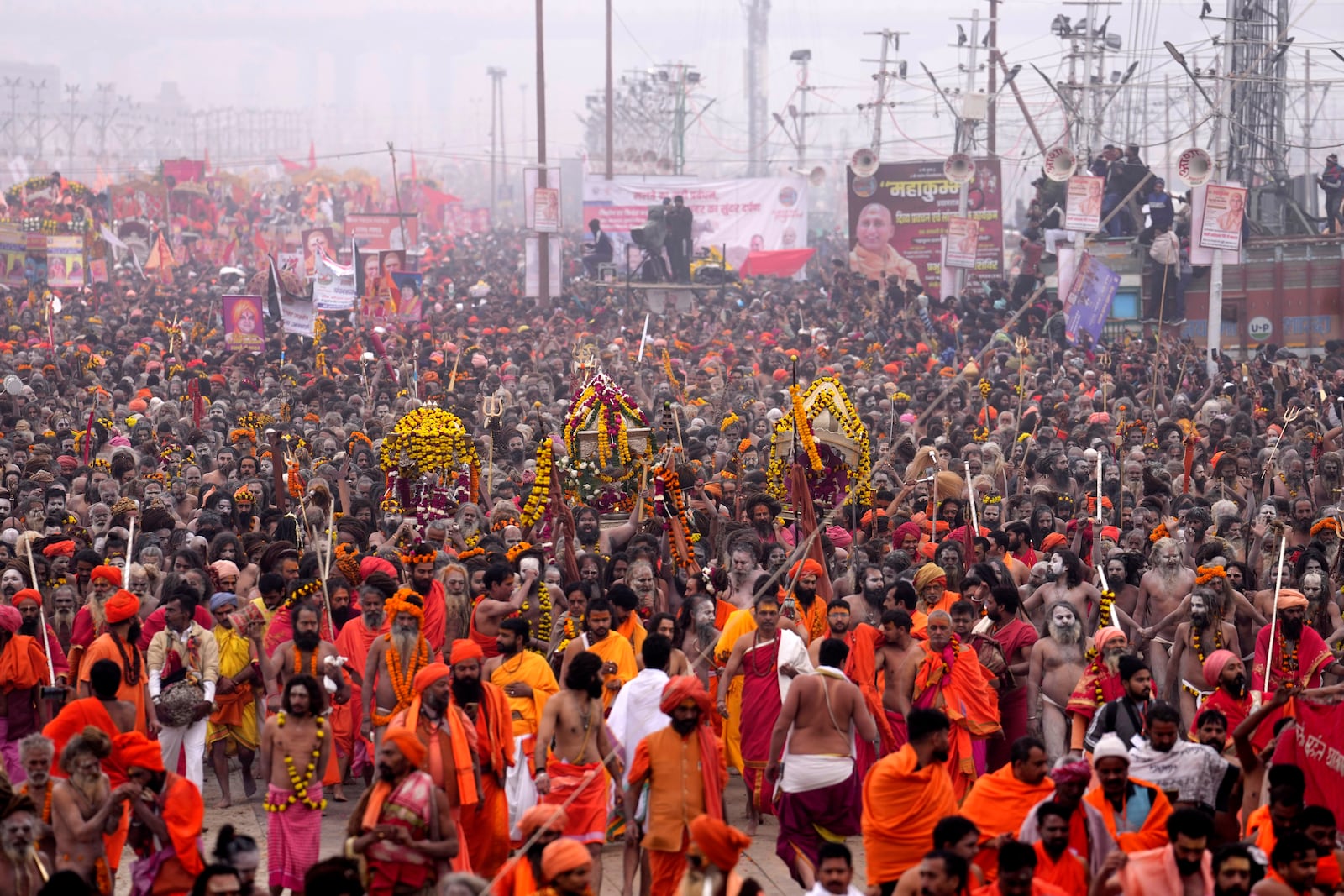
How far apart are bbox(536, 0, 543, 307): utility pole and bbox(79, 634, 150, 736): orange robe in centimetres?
3044

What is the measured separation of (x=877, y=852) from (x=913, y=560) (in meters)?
4.82

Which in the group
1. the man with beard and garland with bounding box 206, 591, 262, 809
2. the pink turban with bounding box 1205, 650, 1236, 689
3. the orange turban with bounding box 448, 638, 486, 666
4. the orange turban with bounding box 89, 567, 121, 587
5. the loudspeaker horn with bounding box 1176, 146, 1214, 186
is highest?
the loudspeaker horn with bounding box 1176, 146, 1214, 186

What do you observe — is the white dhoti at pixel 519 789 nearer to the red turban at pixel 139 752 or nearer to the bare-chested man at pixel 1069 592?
the red turban at pixel 139 752

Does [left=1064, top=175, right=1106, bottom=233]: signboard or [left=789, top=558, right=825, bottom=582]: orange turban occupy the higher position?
[left=1064, top=175, right=1106, bottom=233]: signboard

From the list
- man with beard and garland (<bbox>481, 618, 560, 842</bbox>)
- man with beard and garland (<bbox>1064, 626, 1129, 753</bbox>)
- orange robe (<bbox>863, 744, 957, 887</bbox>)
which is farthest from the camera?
man with beard and garland (<bbox>481, 618, 560, 842</bbox>)

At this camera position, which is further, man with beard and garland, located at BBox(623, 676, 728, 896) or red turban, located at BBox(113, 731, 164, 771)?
man with beard and garland, located at BBox(623, 676, 728, 896)

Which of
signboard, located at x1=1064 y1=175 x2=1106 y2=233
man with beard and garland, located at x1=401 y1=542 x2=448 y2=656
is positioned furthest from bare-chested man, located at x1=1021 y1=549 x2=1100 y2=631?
signboard, located at x1=1064 y1=175 x2=1106 y2=233

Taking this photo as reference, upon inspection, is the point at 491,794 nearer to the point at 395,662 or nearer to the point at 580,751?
the point at 580,751

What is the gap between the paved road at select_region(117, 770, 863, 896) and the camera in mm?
7980

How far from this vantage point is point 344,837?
8469mm

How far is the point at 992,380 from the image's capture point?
2255 centimetres

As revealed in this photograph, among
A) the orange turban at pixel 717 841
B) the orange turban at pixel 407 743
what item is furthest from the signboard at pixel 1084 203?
the orange turban at pixel 717 841

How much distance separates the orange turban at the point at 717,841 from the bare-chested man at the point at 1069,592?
14.0 feet

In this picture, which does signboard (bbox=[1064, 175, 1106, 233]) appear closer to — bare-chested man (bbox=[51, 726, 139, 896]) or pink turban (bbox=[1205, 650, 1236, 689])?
pink turban (bbox=[1205, 650, 1236, 689])
